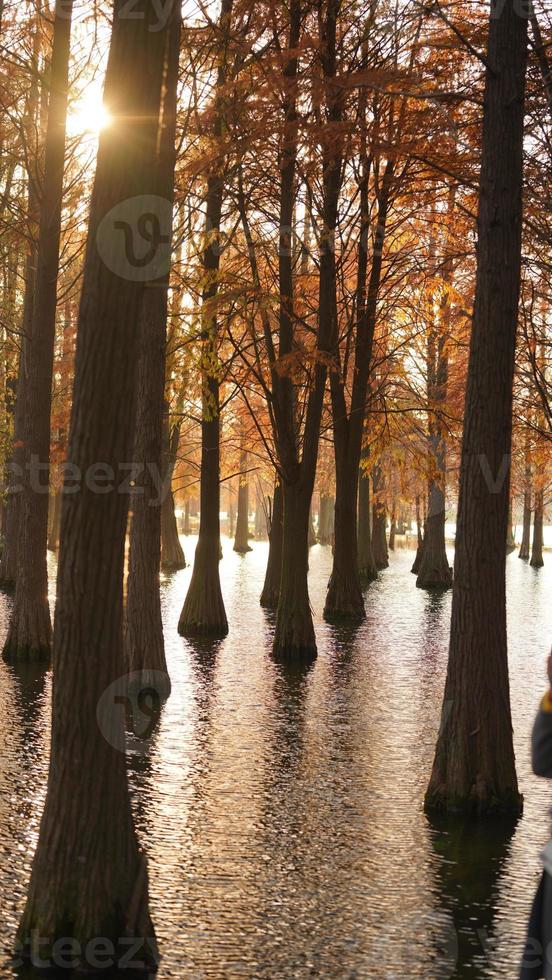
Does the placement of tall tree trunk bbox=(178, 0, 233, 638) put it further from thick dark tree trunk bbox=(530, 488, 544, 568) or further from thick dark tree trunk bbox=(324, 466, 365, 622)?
thick dark tree trunk bbox=(530, 488, 544, 568)

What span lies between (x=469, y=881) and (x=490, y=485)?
2921 mm

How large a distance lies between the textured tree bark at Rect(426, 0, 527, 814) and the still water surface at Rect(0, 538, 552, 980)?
0.59 metres

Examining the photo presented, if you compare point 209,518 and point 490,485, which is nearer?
point 490,485

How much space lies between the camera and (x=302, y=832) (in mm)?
9016

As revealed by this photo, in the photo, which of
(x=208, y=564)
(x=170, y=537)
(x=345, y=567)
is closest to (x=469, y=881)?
(x=208, y=564)

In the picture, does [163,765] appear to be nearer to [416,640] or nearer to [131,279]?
[131,279]

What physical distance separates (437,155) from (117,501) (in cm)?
822

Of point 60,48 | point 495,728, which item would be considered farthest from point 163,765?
point 60,48

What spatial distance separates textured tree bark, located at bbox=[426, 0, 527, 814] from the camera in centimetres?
922

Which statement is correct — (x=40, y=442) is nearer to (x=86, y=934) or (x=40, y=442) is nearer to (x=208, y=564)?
(x=208, y=564)

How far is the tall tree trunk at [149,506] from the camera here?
1342cm

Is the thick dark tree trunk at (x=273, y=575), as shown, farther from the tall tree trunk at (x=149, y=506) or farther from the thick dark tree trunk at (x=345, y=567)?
the tall tree trunk at (x=149, y=506)

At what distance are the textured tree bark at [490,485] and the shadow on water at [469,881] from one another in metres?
0.23

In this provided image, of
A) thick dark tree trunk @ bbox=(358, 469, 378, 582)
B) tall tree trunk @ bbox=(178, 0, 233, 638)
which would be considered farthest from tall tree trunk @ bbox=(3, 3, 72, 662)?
thick dark tree trunk @ bbox=(358, 469, 378, 582)
